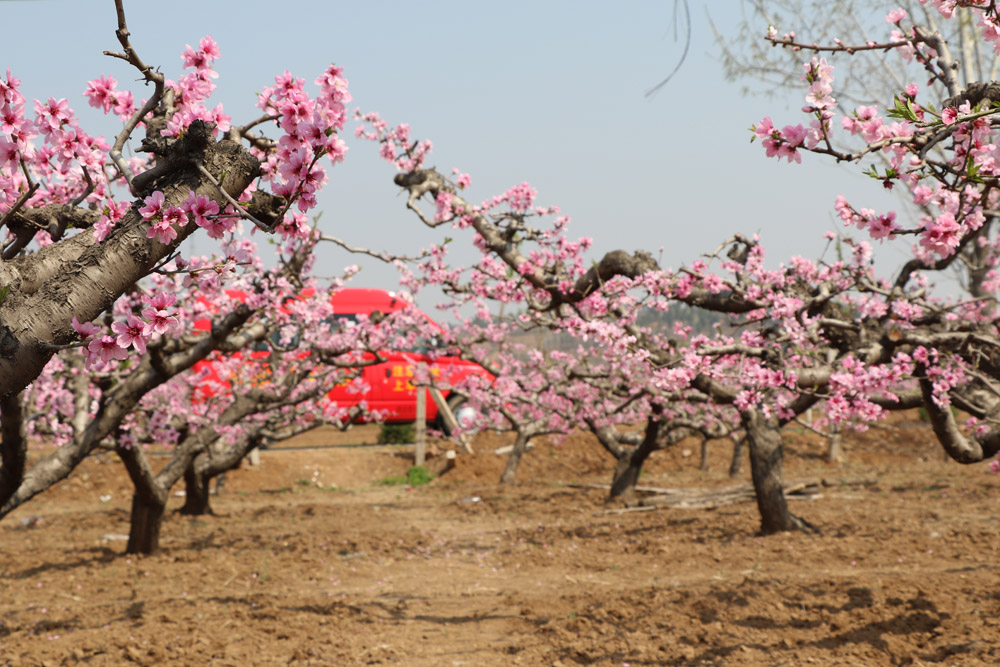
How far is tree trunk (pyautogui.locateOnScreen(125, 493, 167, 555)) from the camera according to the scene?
27.3ft

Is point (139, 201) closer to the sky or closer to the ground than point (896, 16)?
closer to the ground

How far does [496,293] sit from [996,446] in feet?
17.6

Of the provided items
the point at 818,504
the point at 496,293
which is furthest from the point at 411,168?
the point at 818,504

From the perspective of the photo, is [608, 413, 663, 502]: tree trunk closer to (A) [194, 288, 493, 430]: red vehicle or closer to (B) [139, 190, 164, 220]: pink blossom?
(A) [194, 288, 493, 430]: red vehicle

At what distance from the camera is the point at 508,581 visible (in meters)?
7.56

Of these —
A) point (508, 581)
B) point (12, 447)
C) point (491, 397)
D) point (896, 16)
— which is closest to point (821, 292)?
point (896, 16)

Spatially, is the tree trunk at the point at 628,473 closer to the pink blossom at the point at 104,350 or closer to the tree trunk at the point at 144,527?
the tree trunk at the point at 144,527

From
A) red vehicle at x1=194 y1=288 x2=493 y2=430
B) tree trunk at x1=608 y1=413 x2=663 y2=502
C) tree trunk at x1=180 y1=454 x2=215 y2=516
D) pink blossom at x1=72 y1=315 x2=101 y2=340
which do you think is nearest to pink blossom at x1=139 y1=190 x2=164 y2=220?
pink blossom at x1=72 y1=315 x2=101 y2=340

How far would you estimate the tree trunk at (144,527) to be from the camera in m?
8.31

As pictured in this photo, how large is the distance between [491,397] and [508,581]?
6186 mm

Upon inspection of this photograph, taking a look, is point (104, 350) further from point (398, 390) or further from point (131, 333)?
point (398, 390)

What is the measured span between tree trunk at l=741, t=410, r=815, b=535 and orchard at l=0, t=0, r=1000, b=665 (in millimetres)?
34

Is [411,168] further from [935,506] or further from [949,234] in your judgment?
[935,506]

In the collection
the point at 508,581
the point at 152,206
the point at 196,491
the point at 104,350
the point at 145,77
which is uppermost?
the point at 145,77
